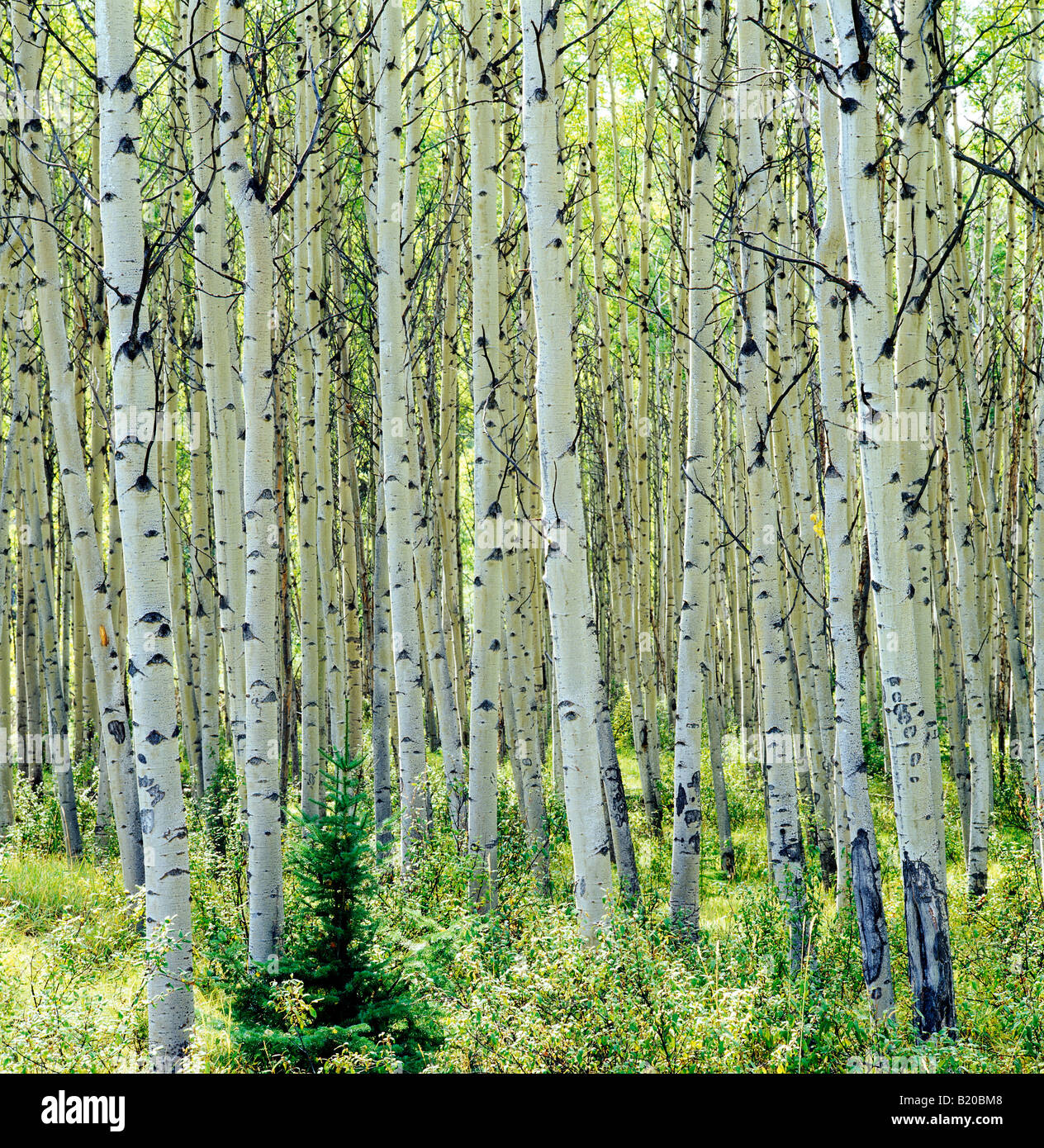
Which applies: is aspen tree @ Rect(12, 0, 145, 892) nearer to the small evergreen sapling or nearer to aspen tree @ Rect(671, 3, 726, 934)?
the small evergreen sapling

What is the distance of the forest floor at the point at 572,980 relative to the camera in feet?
10.5

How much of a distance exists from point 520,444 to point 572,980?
4.26 meters

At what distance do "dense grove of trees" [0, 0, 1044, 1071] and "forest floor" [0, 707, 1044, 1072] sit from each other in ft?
0.76

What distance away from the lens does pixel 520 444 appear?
6.98 meters

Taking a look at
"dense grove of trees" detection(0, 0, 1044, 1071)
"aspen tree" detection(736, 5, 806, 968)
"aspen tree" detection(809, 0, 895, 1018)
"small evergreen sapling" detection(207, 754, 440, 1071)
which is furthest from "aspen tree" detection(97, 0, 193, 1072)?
"aspen tree" detection(736, 5, 806, 968)

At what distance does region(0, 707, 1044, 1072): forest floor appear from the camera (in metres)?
3.20

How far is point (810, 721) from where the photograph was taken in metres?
7.01

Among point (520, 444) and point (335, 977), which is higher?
point (520, 444)

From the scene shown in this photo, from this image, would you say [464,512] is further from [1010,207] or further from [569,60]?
[1010,207]

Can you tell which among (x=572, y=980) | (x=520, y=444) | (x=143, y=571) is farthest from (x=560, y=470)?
(x=520, y=444)

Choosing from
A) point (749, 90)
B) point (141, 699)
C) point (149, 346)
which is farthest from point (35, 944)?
point (749, 90)

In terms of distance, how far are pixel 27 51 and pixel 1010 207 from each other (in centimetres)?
782

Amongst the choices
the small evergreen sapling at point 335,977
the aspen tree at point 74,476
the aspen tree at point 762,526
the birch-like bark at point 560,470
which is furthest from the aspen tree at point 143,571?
the aspen tree at point 762,526

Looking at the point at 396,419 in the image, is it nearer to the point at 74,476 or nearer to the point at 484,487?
the point at 484,487
